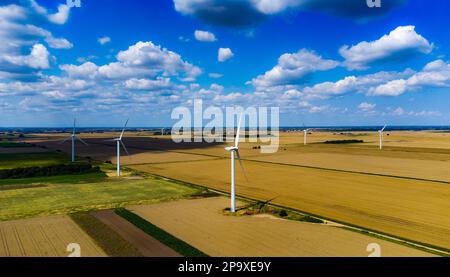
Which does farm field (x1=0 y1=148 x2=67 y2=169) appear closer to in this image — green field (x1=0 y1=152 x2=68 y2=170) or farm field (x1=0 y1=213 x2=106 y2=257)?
green field (x1=0 y1=152 x2=68 y2=170)

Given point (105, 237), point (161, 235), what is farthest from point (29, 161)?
point (161, 235)

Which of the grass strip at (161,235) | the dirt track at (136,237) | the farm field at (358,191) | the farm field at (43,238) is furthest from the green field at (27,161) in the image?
the grass strip at (161,235)

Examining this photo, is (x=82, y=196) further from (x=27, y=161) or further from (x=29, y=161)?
(x=27, y=161)

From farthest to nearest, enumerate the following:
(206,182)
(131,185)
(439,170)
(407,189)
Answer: (439,170) < (206,182) < (131,185) < (407,189)
